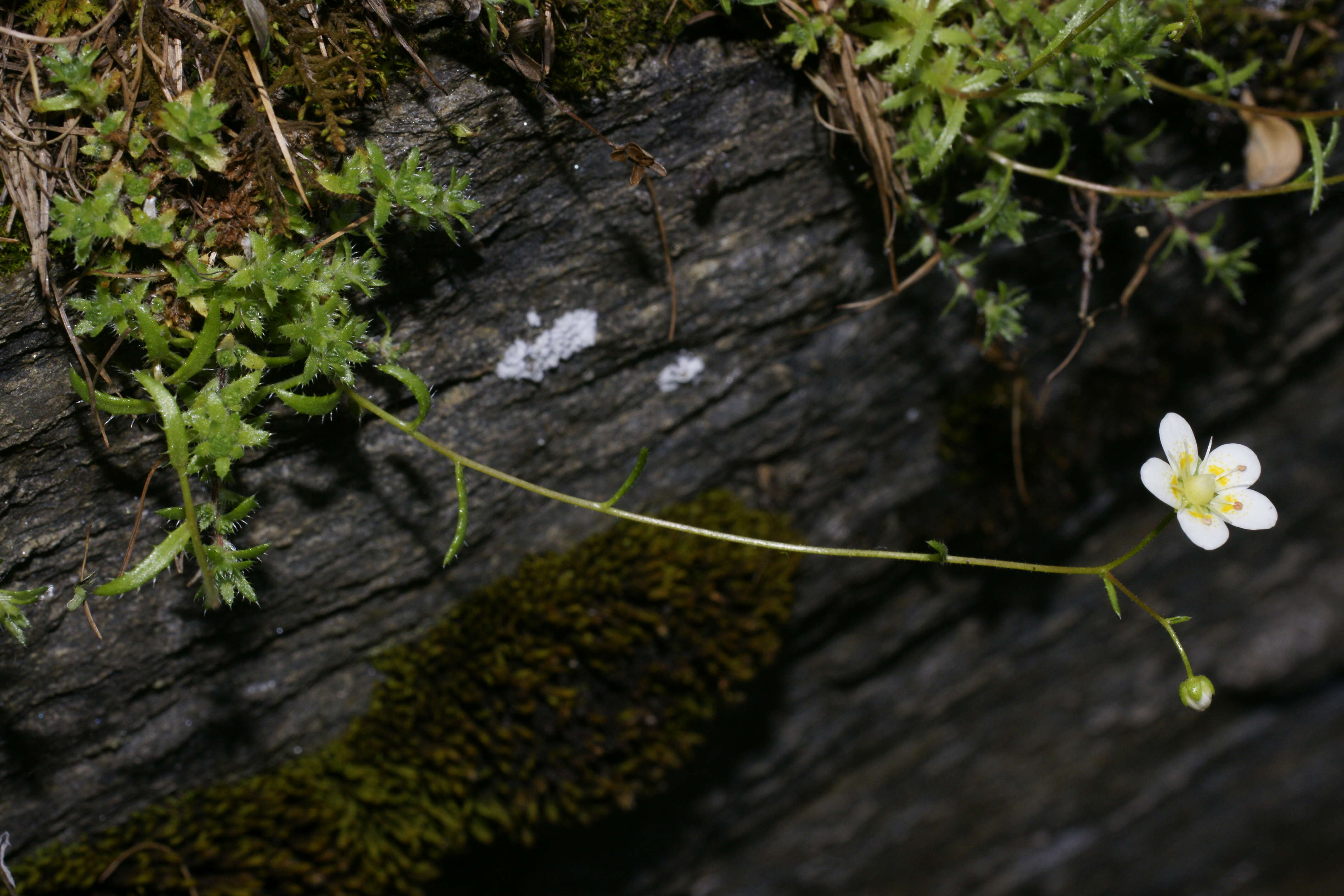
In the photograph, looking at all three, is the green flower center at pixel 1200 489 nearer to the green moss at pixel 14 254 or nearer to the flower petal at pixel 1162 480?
the flower petal at pixel 1162 480

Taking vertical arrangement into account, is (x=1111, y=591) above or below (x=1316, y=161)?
below

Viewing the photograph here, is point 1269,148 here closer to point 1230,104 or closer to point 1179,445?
point 1230,104

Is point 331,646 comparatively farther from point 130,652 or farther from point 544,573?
point 544,573

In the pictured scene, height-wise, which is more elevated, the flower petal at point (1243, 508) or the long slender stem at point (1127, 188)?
the long slender stem at point (1127, 188)

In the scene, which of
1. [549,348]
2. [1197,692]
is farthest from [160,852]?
[1197,692]

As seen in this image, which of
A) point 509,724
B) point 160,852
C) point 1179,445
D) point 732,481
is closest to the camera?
point 1179,445

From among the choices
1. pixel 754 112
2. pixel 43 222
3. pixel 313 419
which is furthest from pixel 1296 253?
pixel 43 222

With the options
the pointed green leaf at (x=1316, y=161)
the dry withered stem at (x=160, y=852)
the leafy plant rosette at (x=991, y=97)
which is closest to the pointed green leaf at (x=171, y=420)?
the dry withered stem at (x=160, y=852)
